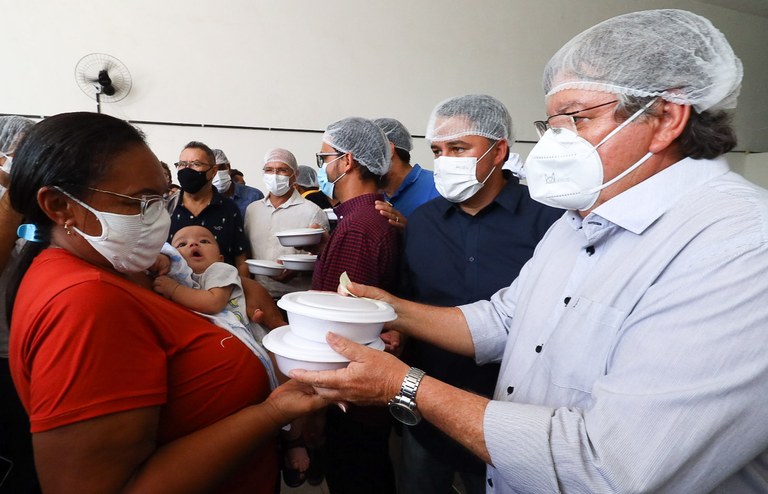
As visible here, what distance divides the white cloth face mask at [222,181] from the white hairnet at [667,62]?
4.17 metres

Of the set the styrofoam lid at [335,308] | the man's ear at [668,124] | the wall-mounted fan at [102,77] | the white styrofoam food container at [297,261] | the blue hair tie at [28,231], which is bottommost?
the white styrofoam food container at [297,261]

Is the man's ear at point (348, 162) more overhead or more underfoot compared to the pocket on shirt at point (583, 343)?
more overhead

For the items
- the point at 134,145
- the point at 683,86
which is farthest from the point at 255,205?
the point at 683,86

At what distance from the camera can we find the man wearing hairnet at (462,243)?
1.75 meters

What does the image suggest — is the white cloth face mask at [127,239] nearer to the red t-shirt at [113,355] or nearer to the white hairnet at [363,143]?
the red t-shirt at [113,355]

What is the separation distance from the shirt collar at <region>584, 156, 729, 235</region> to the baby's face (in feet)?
6.12

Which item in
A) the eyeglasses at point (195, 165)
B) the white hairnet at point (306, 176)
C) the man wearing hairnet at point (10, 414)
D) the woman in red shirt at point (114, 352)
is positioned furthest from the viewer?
the white hairnet at point (306, 176)

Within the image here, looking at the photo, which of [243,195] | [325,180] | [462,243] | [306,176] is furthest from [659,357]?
[306,176]

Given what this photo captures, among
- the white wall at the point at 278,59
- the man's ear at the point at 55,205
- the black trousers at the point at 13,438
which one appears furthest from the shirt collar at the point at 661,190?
the white wall at the point at 278,59

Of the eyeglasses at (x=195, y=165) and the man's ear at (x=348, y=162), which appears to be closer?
the man's ear at (x=348, y=162)

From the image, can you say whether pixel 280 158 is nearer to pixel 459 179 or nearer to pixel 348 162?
pixel 348 162

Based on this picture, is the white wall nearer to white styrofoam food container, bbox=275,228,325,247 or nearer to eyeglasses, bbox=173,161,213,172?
eyeglasses, bbox=173,161,213,172

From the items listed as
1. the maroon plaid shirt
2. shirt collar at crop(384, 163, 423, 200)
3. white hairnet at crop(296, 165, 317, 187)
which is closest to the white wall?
white hairnet at crop(296, 165, 317, 187)

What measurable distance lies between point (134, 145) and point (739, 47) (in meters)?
12.5
